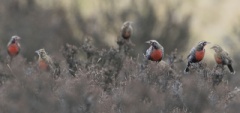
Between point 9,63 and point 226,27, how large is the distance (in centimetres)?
3576

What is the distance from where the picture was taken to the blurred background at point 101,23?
133 ft

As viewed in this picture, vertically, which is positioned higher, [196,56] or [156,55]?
[156,55]

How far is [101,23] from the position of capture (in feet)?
146

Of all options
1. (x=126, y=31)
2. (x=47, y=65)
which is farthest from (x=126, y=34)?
(x=47, y=65)

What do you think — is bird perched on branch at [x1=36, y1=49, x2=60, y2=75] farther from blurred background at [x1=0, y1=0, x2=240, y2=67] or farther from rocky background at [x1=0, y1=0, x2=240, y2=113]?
blurred background at [x1=0, y1=0, x2=240, y2=67]

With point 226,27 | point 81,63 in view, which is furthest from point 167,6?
point 81,63

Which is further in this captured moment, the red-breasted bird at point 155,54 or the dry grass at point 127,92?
the red-breasted bird at point 155,54

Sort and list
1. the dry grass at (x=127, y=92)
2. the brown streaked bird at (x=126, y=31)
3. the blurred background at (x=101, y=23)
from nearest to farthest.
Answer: the dry grass at (x=127, y=92), the brown streaked bird at (x=126, y=31), the blurred background at (x=101, y=23)

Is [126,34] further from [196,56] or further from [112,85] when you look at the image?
[196,56]

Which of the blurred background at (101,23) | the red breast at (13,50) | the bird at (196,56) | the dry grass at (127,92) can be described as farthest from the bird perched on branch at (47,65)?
the blurred background at (101,23)

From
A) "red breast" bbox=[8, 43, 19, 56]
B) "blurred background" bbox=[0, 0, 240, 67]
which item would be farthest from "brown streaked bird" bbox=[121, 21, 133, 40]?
"blurred background" bbox=[0, 0, 240, 67]

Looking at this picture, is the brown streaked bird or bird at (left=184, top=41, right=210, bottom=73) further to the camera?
the brown streaked bird

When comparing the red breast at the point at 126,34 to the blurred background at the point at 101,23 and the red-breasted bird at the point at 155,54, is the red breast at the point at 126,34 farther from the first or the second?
the blurred background at the point at 101,23

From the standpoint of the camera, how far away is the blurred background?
40469 millimetres
